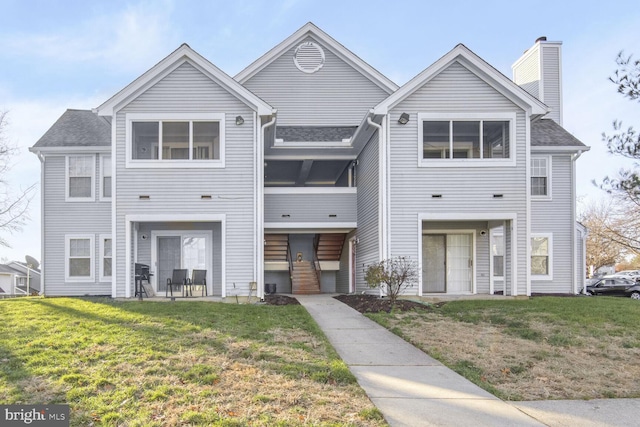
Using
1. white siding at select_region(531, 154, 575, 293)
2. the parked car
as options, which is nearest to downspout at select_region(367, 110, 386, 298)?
white siding at select_region(531, 154, 575, 293)

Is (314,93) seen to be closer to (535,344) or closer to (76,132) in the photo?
(76,132)

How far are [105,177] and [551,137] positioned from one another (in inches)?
605

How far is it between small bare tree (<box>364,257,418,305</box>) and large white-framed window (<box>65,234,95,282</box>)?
30.9 ft

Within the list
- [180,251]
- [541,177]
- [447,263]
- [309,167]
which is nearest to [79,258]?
[180,251]

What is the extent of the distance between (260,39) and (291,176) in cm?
544

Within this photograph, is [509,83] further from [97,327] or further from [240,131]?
[97,327]

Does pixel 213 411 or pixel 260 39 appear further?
pixel 260 39

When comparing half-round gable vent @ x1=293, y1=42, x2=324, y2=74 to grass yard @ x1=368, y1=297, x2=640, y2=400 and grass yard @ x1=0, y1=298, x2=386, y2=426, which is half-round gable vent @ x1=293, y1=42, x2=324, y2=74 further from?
grass yard @ x1=0, y1=298, x2=386, y2=426

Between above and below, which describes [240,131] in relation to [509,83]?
below

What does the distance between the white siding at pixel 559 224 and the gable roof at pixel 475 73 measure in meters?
4.24

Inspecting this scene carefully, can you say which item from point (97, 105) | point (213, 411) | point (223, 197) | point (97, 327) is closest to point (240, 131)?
point (223, 197)

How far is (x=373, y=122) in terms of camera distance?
14.4 m

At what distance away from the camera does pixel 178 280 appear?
1466 centimetres

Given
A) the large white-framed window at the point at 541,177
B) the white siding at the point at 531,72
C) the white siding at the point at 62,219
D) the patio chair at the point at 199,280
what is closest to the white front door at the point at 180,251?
the patio chair at the point at 199,280
